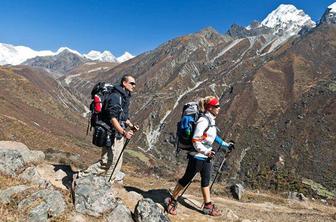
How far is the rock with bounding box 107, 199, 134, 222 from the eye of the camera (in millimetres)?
9791

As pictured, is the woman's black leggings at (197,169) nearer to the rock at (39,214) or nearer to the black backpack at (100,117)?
the black backpack at (100,117)

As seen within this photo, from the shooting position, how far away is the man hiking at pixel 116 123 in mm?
10531

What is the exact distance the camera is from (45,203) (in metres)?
9.35

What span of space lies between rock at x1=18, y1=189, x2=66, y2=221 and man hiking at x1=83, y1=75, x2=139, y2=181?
Answer: 5.44 ft

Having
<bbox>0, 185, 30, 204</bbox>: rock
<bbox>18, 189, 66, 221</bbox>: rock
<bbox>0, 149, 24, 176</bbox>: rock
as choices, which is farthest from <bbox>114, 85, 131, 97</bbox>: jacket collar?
<bbox>0, 149, 24, 176</bbox>: rock

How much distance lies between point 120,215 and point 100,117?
2.69 m

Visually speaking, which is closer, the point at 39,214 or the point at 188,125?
the point at 39,214

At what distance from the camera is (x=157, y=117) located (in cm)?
15700

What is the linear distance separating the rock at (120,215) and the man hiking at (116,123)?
1633 mm

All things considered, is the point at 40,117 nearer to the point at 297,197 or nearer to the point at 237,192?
the point at 297,197

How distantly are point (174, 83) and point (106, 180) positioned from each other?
188 meters

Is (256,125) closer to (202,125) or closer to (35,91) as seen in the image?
(35,91)

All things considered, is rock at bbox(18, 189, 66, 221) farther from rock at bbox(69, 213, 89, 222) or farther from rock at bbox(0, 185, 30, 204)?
rock at bbox(0, 185, 30, 204)

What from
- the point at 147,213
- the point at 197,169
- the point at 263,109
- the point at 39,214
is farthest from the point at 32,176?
the point at 263,109
